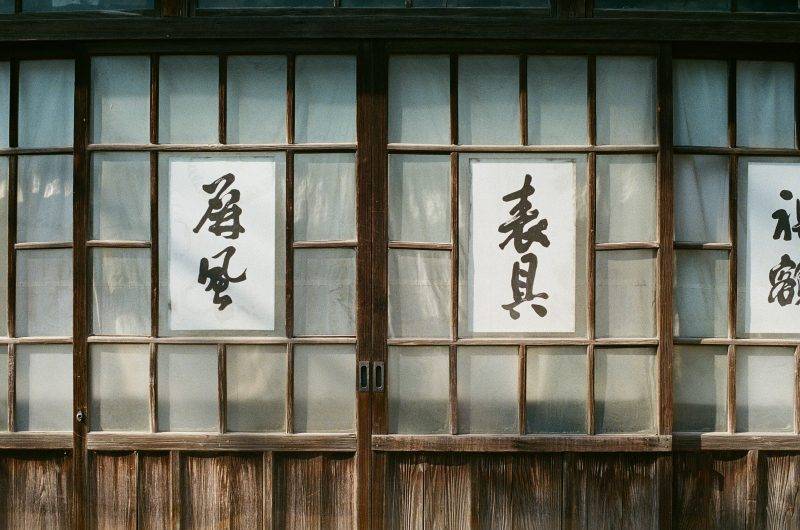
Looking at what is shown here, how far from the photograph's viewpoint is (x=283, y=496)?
389 centimetres

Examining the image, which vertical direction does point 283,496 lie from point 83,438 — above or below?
below

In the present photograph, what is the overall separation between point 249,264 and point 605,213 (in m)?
2.12

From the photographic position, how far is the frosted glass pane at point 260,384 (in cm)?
391

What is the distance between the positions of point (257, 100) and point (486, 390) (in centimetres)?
218

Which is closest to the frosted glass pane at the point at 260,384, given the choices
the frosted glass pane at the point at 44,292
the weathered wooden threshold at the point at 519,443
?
the weathered wooden threshold at the point at 519,443

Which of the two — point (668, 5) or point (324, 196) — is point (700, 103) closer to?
point (668, 5)

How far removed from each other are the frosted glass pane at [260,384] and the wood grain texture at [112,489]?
0.69m

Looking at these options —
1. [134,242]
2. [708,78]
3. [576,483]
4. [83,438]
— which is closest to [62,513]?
[83,438]

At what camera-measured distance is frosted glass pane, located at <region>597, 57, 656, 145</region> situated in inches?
155

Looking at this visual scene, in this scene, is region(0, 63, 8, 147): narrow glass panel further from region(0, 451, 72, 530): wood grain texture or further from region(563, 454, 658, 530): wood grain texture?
region(563, 454, 658, 530): wood grain texture

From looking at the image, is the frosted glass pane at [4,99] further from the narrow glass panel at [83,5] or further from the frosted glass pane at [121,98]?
the frosted glass pane at [121,98]

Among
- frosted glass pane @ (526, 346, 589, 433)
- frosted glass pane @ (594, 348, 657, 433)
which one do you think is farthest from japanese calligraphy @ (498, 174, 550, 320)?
frosted glass pane @ (594, 348, 657, 433)

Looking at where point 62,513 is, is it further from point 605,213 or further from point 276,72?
point 605,213

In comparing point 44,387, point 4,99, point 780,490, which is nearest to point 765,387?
point 780,490
